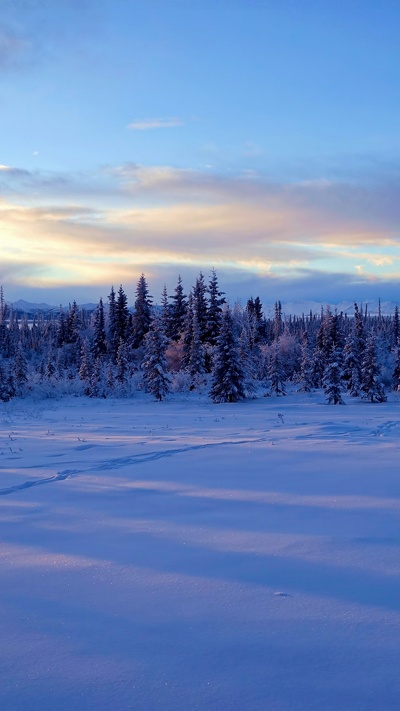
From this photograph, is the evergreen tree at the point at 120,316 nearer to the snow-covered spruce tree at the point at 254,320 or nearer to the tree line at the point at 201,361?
the tree line at the point at 201,361

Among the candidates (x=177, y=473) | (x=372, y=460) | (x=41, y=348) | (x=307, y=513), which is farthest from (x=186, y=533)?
(x=41, y=348)

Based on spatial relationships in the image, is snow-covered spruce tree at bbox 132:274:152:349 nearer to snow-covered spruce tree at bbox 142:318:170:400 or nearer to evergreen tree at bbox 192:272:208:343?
evergreen tree at bbox 192:272:208:343

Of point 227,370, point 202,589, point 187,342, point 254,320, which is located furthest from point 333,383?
point 254,320

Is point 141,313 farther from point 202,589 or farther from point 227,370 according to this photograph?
point 202,589

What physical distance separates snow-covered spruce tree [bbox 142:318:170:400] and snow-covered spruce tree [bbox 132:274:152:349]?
2382 centimetres

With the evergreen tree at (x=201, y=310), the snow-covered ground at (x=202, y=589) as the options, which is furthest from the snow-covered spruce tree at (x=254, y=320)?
the snow-covered ground at (x=202, y=589)

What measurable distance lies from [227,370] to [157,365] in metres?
5.14

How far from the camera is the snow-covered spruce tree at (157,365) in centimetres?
3647

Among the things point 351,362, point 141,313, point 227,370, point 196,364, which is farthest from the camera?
point 141,313

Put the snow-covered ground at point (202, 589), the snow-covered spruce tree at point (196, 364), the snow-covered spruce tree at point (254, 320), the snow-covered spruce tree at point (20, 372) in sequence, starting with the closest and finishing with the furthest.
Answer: the snow-covered ground at point (202, 589), the snow-covered spruce tree at point (20, 372), the snow-covered spruce tree at point (196, 364), the snow-covered spruce tree at point (254, 320)

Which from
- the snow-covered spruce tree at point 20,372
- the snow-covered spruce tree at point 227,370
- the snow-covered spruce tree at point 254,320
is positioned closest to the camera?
the snow-covered spruce tree at point 227,370

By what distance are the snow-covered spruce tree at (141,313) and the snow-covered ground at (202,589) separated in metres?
53.0

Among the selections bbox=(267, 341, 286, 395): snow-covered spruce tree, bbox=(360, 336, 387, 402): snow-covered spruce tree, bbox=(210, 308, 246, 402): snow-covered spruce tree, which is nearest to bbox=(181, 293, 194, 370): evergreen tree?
bbox=(267, 341, 286, 395): snow-covered spruce tree

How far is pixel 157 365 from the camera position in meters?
36.8
